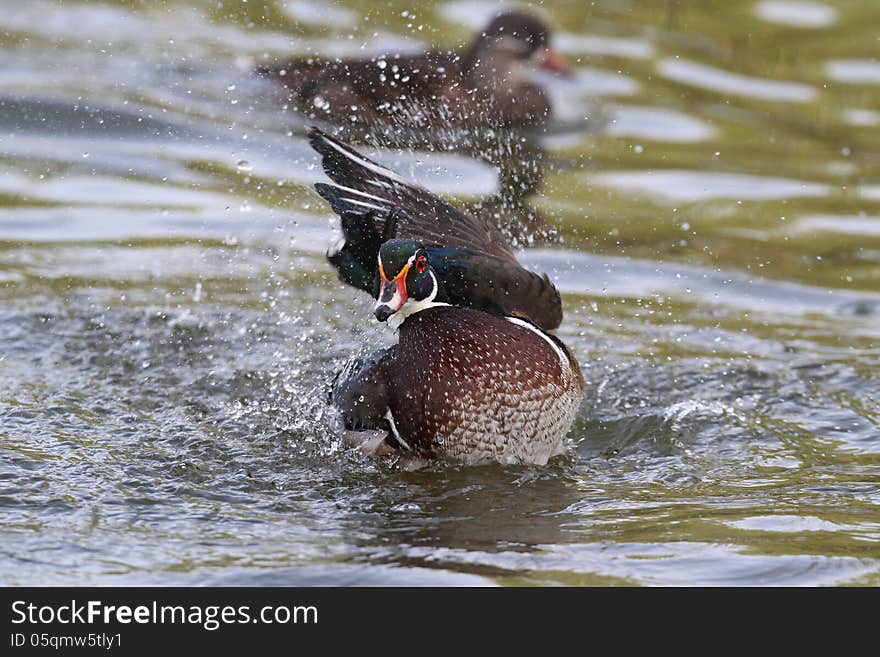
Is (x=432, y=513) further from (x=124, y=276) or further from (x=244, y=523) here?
(x=124, y=276)

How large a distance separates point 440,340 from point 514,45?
5990 millimetres

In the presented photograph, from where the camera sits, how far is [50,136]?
32.7ft

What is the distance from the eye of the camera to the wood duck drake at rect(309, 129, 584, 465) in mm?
5297

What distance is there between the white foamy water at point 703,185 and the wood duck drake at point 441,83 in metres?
0.92

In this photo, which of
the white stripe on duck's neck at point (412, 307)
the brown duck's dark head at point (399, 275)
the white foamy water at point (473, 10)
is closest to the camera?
the brown duck's dark head at point (399, 275)

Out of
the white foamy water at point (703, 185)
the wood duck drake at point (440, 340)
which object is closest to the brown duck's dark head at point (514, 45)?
the white foamy water at point (703, 185)

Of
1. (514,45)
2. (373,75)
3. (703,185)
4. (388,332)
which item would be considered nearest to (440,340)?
(388,332)

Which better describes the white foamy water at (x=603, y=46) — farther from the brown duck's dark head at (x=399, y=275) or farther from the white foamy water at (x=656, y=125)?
the brown duck's dark head at (x=399, y=275)

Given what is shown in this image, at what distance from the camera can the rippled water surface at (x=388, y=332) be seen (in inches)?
186

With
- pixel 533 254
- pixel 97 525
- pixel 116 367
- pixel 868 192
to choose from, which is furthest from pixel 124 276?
pixel 868 192

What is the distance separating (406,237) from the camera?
595 cm

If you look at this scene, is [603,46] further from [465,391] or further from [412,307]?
[465,391]
